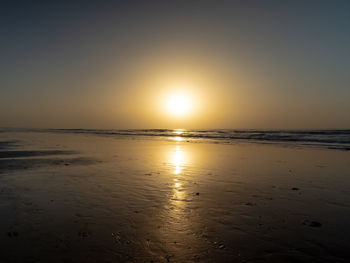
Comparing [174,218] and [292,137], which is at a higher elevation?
[292,137]

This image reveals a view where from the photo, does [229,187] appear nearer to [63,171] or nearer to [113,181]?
[113,181]

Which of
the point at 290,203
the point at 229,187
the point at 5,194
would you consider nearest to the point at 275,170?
the point at 229,187

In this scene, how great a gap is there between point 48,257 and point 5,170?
395 inches

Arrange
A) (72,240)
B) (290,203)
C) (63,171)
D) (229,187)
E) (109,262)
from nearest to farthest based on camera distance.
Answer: (109,262)
(72,240)
(290,203)
(229,187)
(63,171)

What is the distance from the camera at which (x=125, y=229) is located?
200 inches

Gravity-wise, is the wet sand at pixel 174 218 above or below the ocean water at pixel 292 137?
below

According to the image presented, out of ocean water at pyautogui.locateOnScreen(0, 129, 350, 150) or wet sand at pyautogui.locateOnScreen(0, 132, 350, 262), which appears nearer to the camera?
wet sand at pyautogui.locateOnScreen(0, 132, 350, 262)

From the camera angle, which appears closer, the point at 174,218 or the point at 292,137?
the point at 174,218

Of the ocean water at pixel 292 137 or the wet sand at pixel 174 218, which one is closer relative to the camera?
the wet sand at pixel 174 218

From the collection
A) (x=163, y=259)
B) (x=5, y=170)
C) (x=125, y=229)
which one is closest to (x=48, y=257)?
(x=125, y=229)

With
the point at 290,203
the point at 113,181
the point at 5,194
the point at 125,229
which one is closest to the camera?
the point at 125,229

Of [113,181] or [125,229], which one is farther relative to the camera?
[113,181]

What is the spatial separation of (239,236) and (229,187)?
13.1ft

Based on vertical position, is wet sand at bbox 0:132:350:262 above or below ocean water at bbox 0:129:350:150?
below
